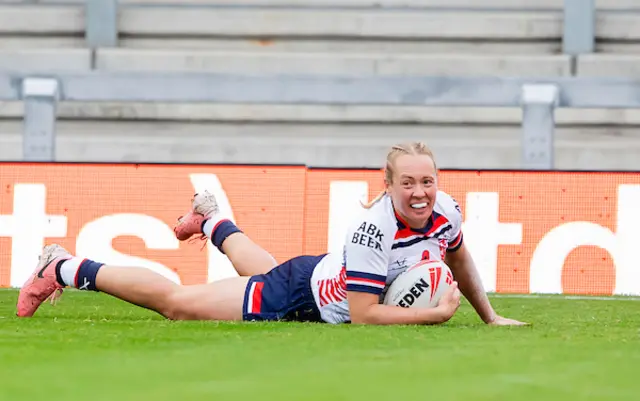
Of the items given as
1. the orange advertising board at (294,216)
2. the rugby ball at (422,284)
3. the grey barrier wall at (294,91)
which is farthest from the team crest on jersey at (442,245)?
the grey barrier wall at (294,91)

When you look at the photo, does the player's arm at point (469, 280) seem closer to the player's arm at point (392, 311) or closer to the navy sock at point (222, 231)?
the player's arm at point (392, 311)

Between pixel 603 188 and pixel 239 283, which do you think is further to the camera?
pixel 603 188

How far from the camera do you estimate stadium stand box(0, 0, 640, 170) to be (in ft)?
44.0

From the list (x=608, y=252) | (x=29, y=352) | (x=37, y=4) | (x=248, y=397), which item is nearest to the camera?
(x=248, y=397)

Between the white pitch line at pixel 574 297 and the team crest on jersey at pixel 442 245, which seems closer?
the team crest on jersey at pixel 442 245

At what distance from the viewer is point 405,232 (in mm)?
4980

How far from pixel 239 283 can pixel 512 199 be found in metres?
4.24

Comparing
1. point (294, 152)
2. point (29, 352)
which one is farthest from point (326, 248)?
point (29, 352)

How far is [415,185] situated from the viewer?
15.8 ft

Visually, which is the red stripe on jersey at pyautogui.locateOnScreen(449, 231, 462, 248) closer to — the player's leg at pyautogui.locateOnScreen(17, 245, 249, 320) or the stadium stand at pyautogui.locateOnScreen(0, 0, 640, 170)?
the player's leg at pyautogui.locateOnScreen(17, 245, 249, 320)

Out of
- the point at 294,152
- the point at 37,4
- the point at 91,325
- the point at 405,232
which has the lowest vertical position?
the point at 91,325

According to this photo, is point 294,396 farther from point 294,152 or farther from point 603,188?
point 294,152

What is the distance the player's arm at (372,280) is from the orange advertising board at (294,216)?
4350mm

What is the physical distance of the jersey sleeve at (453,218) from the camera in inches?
202
